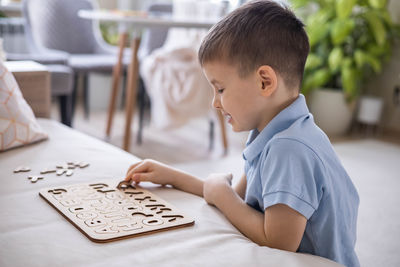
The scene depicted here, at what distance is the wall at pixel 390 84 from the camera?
12.1 feet

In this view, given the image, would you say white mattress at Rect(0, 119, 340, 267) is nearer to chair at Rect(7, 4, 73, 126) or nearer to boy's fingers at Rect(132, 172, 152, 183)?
boy's fingers at Rect(132, 172, 152, 183)

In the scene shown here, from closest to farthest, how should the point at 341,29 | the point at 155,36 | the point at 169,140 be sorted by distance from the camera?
the point at 169,140 < the point at 341,29 < the point at 155,36

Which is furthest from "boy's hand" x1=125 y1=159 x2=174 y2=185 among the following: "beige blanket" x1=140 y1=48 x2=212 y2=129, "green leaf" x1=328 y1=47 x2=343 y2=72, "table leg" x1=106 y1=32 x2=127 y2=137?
"green leaf" x1=328 y1=47 x2=343 y2=72

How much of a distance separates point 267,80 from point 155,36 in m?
3.12

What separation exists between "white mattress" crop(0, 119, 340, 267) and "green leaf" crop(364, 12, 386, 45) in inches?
106

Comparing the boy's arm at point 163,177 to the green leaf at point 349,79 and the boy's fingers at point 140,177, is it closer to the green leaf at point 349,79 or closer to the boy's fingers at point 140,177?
the boy's fingers at point 140,177

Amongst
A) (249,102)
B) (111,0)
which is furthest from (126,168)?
(111,0)

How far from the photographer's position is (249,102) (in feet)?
2.97

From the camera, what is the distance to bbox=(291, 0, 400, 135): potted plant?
131 inches

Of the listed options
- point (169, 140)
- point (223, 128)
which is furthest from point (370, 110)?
point (169, 140)

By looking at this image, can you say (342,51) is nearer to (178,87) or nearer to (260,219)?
(178,87)

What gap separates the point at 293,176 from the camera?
0.81 m

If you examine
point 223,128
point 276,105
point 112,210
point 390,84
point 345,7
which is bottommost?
point 223,128

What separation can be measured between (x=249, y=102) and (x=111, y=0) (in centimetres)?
427
